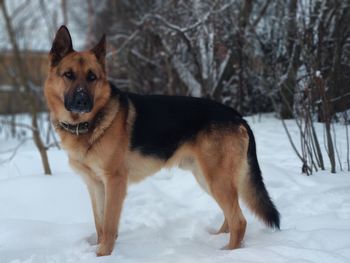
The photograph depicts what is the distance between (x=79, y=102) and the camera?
3.18m

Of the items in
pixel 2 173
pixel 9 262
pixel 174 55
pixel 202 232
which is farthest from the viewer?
pixel 174 55

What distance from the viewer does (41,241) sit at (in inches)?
133

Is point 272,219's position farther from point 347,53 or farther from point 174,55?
point 174,55

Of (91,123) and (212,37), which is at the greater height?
(212,37)

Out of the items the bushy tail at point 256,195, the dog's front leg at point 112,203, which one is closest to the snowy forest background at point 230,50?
the bushy tail at point 256,195

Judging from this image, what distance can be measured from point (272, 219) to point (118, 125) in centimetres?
151

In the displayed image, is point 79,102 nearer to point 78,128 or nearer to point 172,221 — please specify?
point 78,128

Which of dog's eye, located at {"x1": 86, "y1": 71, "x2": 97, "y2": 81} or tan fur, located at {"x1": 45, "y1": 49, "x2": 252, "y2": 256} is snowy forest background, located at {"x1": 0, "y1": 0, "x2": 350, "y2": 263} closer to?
tan fur, located at {"x1": 45, "y1": 49, "x2": 252, "y2": 256}

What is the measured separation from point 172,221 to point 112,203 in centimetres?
77

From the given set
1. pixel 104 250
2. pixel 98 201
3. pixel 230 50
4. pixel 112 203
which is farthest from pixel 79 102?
pixel 230 50

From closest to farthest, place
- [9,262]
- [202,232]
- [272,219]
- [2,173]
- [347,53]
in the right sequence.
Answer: [9,262], [272,219], [202,232], [2,173], [347,53]

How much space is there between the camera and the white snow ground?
3.00 metres

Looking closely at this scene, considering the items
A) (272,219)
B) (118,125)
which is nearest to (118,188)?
(118,125)

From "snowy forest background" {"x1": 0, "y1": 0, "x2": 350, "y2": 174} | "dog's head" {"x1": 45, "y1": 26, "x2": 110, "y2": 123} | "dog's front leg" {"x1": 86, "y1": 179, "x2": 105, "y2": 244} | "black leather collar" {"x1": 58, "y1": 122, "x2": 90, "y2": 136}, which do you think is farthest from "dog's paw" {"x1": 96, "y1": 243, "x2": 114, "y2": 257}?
"snowy forest background" {"x1": 0, "y1": 0, "x2": 350, "y2": 174}
